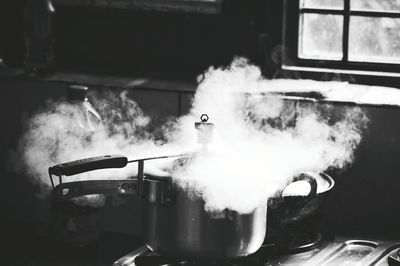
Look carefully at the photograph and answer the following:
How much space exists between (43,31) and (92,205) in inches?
26.7

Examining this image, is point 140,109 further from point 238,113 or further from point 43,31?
point 43,31

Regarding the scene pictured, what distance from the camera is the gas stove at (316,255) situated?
174cm

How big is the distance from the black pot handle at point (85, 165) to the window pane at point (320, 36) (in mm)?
906

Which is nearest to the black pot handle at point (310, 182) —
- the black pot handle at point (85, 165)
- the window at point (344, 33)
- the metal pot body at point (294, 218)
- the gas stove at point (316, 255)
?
the metal pot body at point (294, 218)

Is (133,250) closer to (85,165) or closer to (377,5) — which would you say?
(85,165)

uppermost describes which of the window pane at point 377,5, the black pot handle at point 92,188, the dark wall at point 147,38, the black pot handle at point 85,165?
the window pane at point 377,5

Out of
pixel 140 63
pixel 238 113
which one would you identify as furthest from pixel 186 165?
pixel 140 63

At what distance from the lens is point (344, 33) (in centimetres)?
223

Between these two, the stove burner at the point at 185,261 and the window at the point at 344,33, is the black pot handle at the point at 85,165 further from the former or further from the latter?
the window at the point at 344,33

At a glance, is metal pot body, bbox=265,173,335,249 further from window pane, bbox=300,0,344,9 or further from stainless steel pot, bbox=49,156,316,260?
window pane, bbox=300,0,344,9

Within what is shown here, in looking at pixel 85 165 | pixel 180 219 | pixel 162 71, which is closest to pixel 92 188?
pixel 85 165

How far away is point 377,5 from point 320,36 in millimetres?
184

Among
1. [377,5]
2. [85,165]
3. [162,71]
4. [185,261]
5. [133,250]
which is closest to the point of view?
[85,165]

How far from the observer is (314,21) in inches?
89.8
